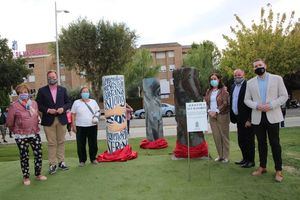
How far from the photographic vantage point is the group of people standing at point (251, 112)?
24.0ft

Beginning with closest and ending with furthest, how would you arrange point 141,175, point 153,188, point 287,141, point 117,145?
point 153,188, point 141,175, point 117,145, point 287,141

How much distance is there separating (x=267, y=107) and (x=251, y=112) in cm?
76

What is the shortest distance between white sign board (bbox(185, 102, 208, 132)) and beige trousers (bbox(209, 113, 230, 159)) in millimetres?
1135

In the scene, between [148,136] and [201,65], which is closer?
[148,136]

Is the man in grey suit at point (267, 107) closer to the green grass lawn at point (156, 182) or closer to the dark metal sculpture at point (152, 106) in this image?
the green grass lawn at point (156, 182)

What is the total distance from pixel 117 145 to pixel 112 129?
16.0 inches

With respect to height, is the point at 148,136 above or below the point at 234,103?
below

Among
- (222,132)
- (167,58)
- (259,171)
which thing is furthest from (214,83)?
(167,58)

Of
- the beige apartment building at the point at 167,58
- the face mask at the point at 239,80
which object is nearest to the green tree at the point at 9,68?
A: the face mask at the point at 239,80

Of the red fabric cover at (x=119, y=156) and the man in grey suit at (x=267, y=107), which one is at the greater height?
the man in grey suit at (x=267, y=107)

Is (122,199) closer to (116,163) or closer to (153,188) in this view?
(153,188)

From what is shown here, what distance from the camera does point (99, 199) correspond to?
6656mm

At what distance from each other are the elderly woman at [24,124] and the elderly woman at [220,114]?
359cm

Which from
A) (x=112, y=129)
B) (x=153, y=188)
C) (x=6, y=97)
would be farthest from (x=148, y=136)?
(x=6, y=97)
